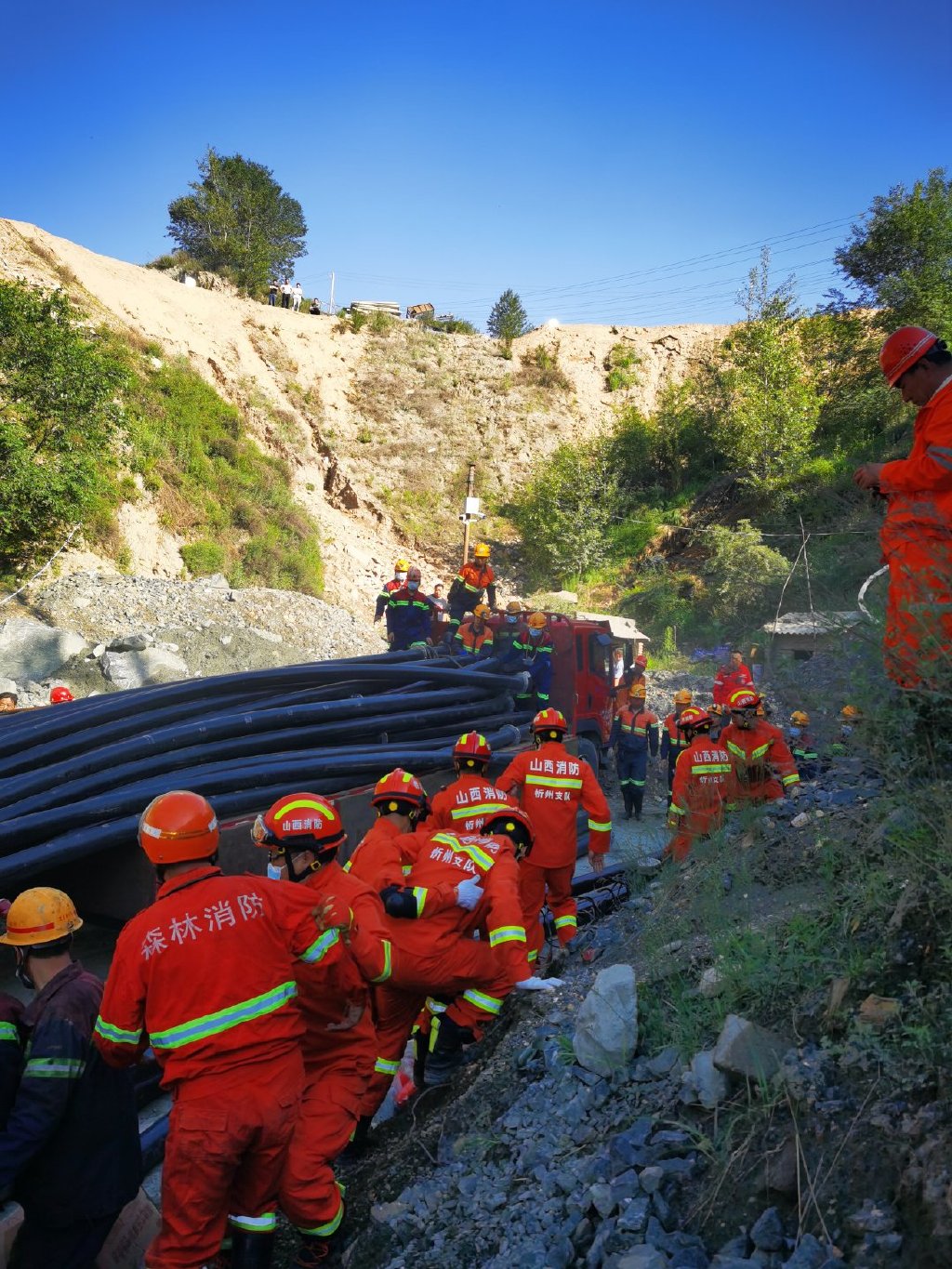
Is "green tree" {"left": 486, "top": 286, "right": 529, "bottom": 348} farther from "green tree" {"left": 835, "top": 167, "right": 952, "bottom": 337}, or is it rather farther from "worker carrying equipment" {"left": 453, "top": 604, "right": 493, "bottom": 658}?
"worker carrying equipment" {"left": 453, "top": 604, "right": 493, "bottom": 658}

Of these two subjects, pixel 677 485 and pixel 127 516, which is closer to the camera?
pixel 127 516

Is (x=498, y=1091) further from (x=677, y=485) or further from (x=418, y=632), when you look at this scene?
(x=677, y=485)

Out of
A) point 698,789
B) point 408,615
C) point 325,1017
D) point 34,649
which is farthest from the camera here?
point 34,649

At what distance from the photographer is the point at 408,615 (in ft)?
40.3

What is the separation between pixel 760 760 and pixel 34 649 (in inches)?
465

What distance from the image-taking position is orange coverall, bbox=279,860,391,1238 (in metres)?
3.22

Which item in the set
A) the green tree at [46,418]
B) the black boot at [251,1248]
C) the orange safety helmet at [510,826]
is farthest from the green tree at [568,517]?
the black boot at [251,1248]

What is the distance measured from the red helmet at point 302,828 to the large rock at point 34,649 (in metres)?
11.5

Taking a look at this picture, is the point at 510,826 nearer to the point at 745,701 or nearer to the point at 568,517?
the point at 745,701

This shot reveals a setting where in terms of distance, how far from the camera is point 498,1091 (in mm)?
3822

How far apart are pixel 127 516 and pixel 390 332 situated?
60.2ft

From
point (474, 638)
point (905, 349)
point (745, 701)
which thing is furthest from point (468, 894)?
point (474, 638)

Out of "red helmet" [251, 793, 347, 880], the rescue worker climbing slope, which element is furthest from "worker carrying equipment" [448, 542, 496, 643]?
"red helmet" [251, 793, 347, 880]

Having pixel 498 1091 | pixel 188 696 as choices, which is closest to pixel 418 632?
pixel 188 696
